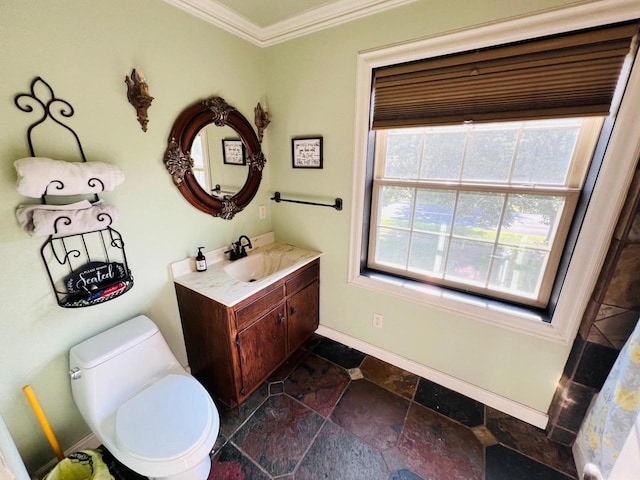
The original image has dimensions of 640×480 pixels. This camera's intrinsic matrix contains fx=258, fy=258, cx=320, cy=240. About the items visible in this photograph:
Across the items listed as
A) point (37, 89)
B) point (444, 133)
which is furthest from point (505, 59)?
point (37, 89)

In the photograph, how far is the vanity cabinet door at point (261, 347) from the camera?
1478mm

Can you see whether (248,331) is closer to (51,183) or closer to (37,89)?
(51,183)

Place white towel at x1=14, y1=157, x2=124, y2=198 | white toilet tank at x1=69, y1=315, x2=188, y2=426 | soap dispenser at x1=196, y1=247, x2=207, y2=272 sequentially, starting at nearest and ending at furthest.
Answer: white towel at x1=14, y1=157, x2=124, y2=198 → white toilet tank at x1=69, y1=315, x2=188, y2=426 → soap dispenser at x1=196, y1=247, x2=207, y2=272

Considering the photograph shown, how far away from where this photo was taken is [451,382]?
67.1 inches

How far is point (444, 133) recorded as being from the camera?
1480mm

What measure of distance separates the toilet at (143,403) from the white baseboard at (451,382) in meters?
1.15

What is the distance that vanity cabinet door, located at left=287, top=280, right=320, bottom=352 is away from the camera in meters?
1.83

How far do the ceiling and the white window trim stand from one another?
23 centimetres

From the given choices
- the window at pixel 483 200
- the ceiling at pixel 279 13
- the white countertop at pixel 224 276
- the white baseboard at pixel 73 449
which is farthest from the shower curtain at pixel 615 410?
the white baseboard at pixel 73 449

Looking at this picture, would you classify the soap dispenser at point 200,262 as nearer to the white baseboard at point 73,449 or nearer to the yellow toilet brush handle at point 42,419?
the yellow toilet brush handle at point 42,419

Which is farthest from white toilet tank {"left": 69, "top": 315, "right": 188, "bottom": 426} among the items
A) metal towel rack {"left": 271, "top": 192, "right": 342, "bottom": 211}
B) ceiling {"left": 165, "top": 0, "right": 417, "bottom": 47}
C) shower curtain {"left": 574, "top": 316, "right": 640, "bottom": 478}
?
shower curtain {"left": 574, "top": 316, "right": 640, "bottom": 478}

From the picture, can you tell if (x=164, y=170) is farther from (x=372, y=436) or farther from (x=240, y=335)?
(x=372, y=436)

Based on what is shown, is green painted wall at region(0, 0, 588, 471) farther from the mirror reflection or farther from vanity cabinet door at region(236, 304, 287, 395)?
vanity cabinet door at region(236, 304, 287, 395)

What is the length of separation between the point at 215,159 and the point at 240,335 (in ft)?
3.66
